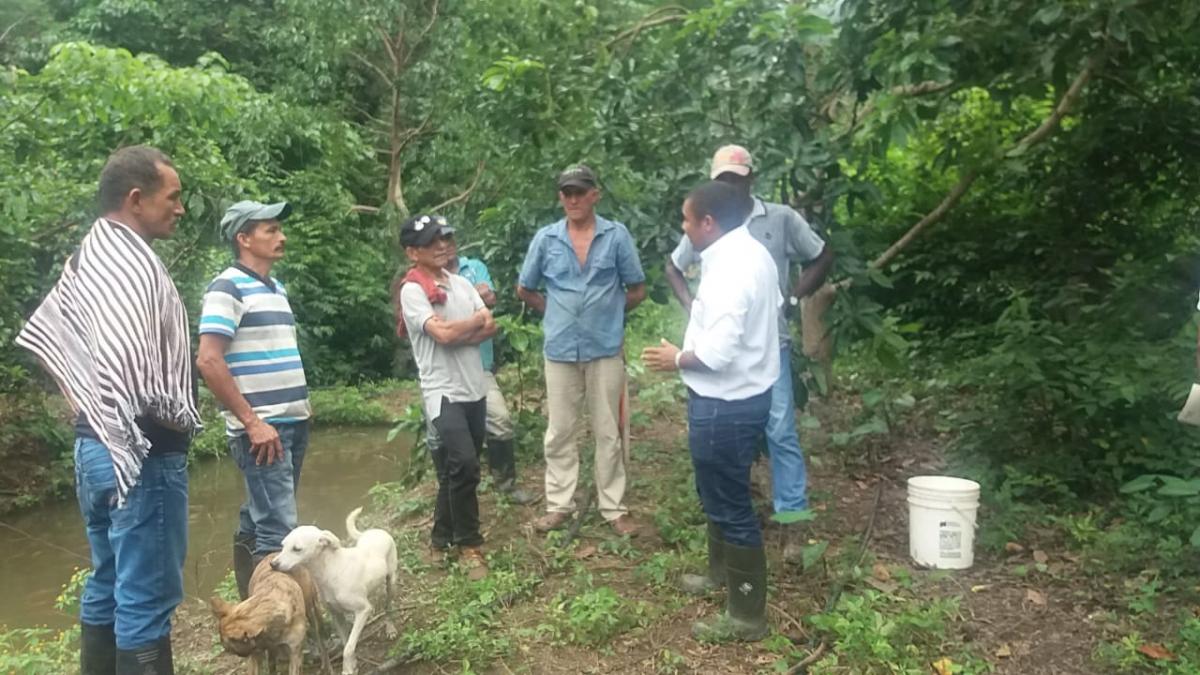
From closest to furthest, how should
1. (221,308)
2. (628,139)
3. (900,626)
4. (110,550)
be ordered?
(110,550) < (221,308) < (900,626) < (628,139)

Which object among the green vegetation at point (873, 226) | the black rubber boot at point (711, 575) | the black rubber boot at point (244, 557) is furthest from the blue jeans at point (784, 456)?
the black rubber boot at point (244, 557)

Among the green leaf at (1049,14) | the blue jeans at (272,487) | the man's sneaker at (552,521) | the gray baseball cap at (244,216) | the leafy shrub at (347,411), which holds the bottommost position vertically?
the leafy shrub at (347,411)

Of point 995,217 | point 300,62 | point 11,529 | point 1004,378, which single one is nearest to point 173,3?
point 300,62

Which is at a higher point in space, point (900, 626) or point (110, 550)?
point (110, 550)

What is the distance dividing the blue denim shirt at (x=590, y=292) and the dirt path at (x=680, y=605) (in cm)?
98

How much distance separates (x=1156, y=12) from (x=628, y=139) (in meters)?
2.78

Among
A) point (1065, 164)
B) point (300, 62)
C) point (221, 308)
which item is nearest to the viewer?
point (221, 308)

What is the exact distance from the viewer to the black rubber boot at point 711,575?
3.95 metres

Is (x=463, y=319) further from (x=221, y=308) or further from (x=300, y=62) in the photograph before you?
(x=300, y=62)

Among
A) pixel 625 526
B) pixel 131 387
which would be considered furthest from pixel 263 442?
pixel 625 526

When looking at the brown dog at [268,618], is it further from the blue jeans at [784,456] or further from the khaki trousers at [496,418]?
the khaki trousers at [496,418]

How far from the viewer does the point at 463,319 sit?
4.41 m

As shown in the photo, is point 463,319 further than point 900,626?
Yes

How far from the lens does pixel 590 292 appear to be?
181 inches
